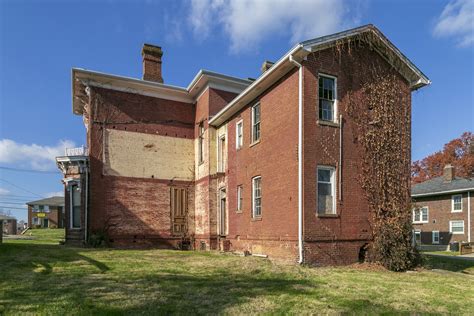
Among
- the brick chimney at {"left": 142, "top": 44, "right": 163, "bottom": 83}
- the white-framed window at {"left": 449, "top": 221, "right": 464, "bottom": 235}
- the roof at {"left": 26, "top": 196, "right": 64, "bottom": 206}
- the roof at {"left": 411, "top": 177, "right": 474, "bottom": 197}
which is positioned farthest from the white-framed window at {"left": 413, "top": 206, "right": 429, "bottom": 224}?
the roof at {"left": 26, "top": 196, "right": 64, "bottom": 206}

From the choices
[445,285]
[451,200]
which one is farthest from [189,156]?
[451,200]

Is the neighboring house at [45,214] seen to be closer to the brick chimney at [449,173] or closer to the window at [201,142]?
the window at [201,142]

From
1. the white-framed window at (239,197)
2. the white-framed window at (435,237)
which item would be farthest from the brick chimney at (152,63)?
the white-framed window at (435,237)

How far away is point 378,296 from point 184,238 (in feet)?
48.8

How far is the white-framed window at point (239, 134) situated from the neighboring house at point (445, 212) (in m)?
18.2

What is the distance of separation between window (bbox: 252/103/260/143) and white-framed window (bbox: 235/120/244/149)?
118 centimetres

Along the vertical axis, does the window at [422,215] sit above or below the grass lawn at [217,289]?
below

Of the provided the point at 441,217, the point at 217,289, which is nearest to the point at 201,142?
the point at 217,289

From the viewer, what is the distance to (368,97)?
13.9 m

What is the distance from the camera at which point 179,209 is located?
2156 cm

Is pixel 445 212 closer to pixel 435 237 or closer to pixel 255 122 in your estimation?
pixel 435 237

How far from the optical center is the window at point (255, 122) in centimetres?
1612

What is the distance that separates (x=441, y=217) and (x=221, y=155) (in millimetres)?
23676

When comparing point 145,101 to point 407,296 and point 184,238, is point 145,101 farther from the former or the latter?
point 407,296
